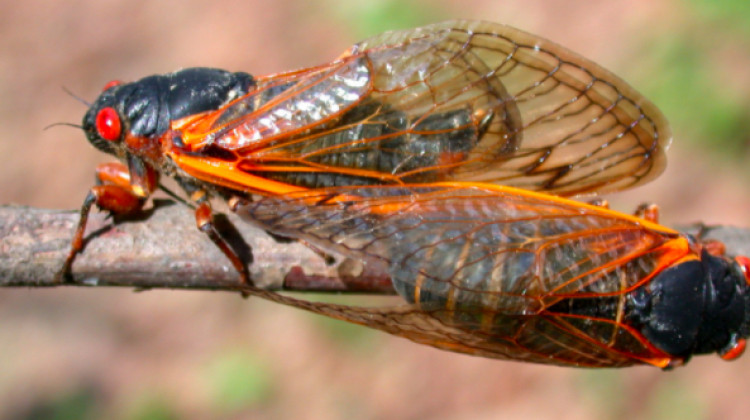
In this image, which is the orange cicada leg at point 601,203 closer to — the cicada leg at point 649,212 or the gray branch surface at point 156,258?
the cicada leg at point 649,212

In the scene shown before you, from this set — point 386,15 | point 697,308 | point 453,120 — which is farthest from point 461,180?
point 386,15

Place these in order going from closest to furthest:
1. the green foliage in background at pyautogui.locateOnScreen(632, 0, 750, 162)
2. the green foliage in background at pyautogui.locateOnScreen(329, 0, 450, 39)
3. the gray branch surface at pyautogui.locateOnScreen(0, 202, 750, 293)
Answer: the gray branch surface at pyautogui.locateOnScreen(0, 202, 750, 293) → the green foliage in background at pyautogui.locateOnScreen(632, 0, 750, 162) → the green foliage in background at pyautogui.locateOnScreen(329, 0, 450, 39)

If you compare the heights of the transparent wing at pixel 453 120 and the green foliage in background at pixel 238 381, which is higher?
the transparent wing at pixel 453 120

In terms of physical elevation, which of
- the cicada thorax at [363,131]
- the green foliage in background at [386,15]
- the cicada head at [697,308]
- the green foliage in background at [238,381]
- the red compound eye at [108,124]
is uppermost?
the green foliage in background at [386,15]

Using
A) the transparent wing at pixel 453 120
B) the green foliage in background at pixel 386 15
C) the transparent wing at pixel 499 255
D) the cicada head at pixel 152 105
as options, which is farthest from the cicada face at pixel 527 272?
the green foliage in background at pixel 386 15

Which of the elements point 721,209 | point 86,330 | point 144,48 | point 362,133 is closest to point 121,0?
point 144,48

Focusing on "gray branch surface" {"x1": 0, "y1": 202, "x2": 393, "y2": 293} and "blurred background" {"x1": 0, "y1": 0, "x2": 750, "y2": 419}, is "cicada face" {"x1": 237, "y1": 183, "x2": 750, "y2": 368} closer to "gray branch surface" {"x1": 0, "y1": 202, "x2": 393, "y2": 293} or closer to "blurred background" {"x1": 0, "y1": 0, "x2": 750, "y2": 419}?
"gray branch surface" {"x1": 0, "y1": 202, "x2": 393, "y2": 293}

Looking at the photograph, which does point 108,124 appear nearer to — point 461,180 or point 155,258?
point 155,258

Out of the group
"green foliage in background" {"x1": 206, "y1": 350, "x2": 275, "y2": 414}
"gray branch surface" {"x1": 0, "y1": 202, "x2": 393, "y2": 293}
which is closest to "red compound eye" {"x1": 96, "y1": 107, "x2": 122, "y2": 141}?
"gray branch surface" {"x1": 0, "y1": 202, "x2": 393, "y2": 293}
